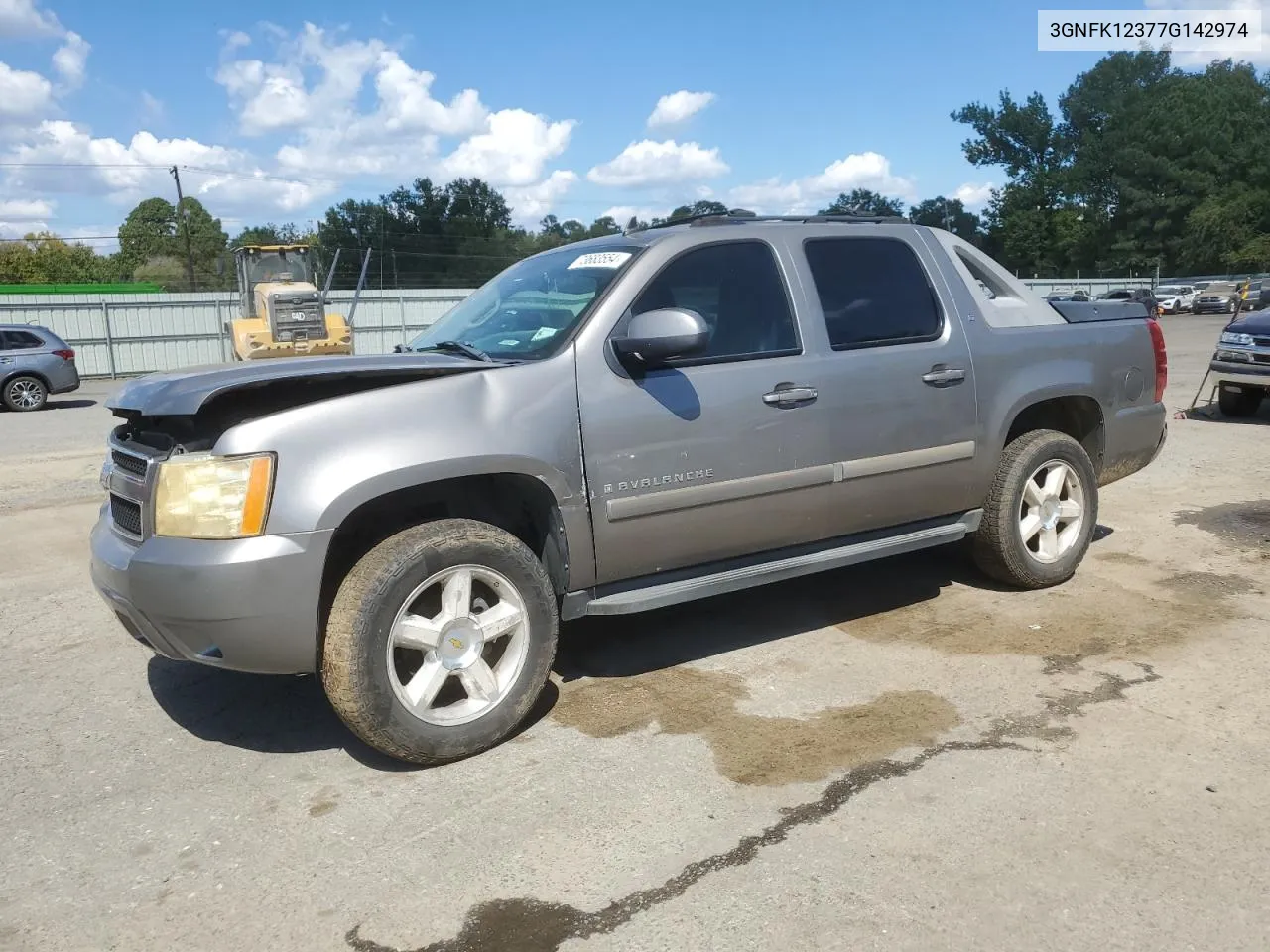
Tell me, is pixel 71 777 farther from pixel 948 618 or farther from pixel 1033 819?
pixel 948 618

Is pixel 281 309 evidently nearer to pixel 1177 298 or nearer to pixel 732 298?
pixel 732 298

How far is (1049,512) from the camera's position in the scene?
5395 millimetres

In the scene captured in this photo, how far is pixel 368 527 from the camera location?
3771mm

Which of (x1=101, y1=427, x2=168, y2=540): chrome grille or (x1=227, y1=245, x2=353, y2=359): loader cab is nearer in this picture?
(x1=101, y1=427, x2=168, y2=540): chrome grille

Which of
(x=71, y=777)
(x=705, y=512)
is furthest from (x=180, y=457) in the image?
(x=705, y=512)

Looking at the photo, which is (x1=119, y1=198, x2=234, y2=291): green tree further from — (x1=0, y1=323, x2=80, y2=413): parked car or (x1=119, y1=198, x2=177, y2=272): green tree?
(x1=0, y1=323, x2=80, y2=413): parked car

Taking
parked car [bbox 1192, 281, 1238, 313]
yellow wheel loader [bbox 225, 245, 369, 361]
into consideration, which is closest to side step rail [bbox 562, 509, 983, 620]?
yellow wheel loader [bbox 225, 245, 369, 361]

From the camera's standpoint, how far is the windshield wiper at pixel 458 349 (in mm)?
4145

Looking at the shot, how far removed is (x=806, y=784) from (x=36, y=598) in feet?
14.8

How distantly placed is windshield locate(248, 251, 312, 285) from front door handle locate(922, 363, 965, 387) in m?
21.2

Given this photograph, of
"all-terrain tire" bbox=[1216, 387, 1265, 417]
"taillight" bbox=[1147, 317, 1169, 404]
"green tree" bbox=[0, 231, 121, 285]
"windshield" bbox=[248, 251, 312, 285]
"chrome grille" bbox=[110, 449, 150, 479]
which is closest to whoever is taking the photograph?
"chrome grille" bbox=[110, 449, 150, 479]

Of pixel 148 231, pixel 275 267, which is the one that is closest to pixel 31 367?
pixel 275 267

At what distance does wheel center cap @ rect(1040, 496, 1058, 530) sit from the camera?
538 cm

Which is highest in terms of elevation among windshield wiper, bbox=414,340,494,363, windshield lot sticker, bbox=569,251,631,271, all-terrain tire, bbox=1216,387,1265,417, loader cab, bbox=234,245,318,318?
loader cab, bbox=234,245,318,318
